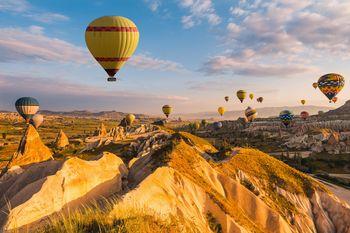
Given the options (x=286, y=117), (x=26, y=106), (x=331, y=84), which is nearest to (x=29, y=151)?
(x=26, y=106)

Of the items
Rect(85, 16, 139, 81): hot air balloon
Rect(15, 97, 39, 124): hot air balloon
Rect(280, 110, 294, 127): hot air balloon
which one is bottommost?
Rect(280, 110, 294, 127): hot air balloon

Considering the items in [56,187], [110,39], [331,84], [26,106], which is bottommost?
[56,187]

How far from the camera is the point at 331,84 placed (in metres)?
106

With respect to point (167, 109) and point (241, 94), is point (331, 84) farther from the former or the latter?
point (167, 109)

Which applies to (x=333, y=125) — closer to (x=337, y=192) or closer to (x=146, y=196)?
(x=337, y=192)

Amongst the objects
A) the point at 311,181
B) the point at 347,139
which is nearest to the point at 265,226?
the point at 311,181

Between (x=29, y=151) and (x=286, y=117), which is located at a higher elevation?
(x=286, y=117)

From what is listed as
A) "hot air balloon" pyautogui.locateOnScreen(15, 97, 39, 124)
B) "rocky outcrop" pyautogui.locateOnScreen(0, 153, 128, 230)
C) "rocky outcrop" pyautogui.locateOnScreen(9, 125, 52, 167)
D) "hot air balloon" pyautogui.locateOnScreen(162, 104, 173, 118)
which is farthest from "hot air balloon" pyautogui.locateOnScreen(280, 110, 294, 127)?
"rocky outcrop" pyautogui.locateOnScreen(0, 153, 128, 230)

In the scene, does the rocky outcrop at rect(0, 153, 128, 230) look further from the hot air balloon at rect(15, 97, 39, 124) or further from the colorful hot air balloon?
the colorful hot air balloon

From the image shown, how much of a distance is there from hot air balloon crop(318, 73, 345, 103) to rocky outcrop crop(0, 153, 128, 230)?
320ft

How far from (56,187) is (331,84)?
346ft

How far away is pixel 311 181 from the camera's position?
35812 mm

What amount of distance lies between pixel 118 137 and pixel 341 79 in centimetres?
7182

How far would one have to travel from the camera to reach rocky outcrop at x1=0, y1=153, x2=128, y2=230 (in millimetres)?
14967
